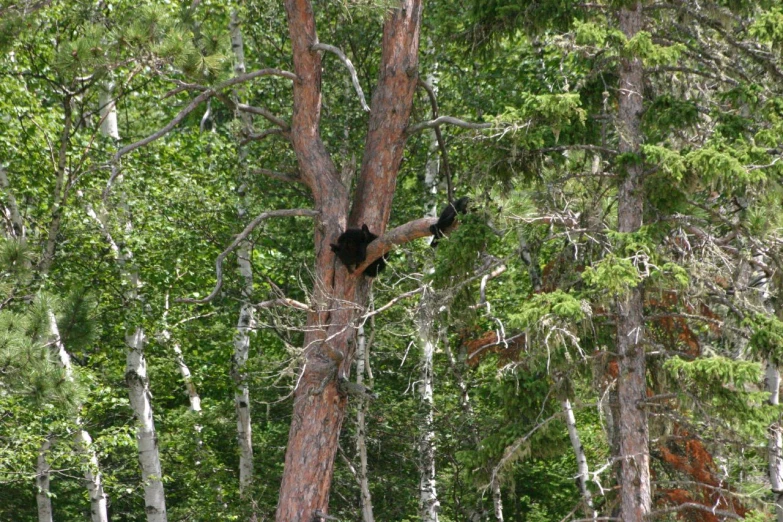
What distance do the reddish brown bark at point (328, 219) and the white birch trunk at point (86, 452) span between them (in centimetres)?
214

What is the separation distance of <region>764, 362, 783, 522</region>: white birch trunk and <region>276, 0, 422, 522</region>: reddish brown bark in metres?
3.34

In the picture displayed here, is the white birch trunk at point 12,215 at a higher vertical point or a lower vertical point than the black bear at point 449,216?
higher

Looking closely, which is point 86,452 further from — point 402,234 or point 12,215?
point 402,234

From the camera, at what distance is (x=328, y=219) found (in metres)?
8.19

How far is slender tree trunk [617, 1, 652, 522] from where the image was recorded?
23.7ft

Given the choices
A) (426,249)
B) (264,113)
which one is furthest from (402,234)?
(426,249)

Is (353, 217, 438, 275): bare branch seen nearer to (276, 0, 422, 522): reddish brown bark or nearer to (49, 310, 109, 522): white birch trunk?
(276, 0, 422, 522): reddish brown bark

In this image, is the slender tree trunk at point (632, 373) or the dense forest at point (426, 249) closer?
the dense forest at point (426, 249)

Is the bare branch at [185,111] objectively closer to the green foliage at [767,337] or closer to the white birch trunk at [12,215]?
the white birch trunk at [12,215]

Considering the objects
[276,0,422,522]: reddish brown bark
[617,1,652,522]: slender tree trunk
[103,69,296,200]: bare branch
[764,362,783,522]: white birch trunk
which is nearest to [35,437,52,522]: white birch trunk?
[276,0,422,522]: reddish brown bark

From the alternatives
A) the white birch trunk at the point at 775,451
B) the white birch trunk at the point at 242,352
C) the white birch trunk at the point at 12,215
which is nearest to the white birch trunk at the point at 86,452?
the white birch trunk at the point at 12,215

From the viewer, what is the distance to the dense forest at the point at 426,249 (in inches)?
272

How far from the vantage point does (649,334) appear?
7926mm

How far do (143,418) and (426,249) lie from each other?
388 centimetres
